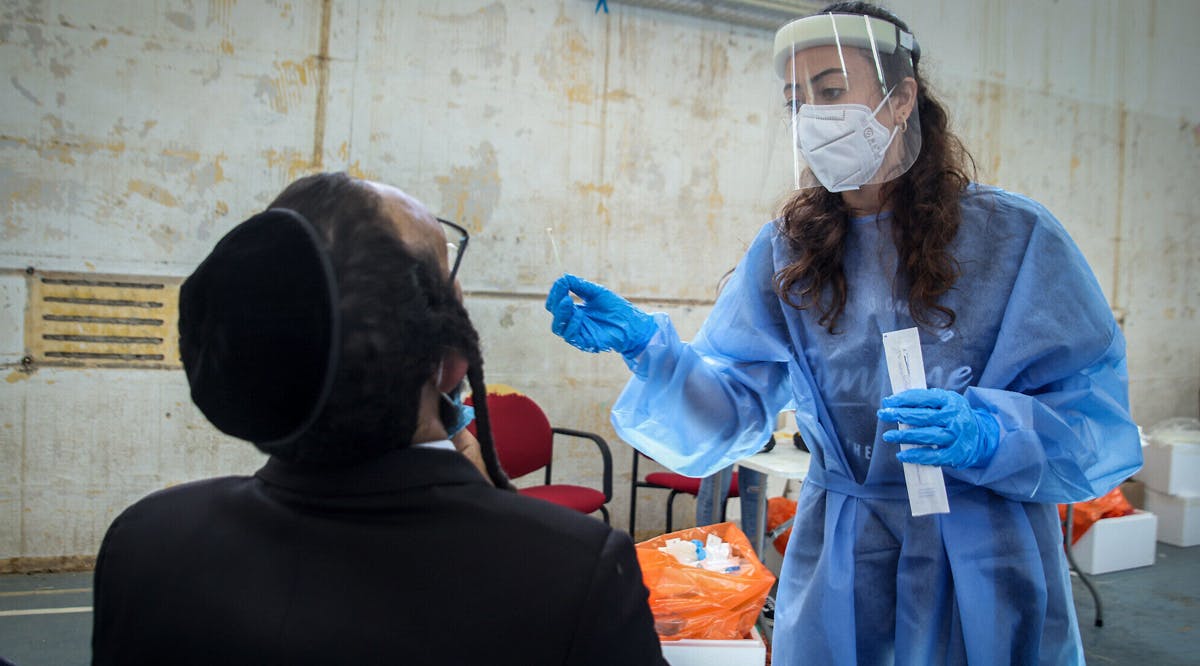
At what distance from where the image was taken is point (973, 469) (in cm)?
106

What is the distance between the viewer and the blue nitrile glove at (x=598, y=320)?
1.26m

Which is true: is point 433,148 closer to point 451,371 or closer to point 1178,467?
Result: point 451,371

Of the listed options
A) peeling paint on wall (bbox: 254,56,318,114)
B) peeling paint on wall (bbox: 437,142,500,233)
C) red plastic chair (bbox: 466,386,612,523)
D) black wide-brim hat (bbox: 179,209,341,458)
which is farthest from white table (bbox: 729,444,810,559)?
peeling paint on wall (bbox: 254,56,318,114)

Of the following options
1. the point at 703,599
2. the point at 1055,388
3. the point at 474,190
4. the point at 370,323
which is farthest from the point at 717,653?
the point at 474,190

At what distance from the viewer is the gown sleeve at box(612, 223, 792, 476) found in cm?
126

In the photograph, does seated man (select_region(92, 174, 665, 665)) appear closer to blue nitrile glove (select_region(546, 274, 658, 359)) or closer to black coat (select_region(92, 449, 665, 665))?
black coat (select_region(92, 449, 665, 665))

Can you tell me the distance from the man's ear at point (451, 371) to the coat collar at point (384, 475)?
8 centimetres

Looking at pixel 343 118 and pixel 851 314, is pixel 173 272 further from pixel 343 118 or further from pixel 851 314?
pixel 851 314

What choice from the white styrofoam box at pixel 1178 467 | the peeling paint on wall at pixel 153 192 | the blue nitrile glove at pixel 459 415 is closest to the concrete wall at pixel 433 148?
the peeling paint on wall at pixel 153 192

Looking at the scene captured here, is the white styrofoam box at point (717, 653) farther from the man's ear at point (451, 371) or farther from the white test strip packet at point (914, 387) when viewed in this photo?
the man's ear at point (451, 371)

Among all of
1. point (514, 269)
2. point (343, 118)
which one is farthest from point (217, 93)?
point (514, 269)

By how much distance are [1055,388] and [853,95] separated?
0.55 metres

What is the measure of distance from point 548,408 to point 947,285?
278cm

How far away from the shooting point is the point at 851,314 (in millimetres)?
1172
